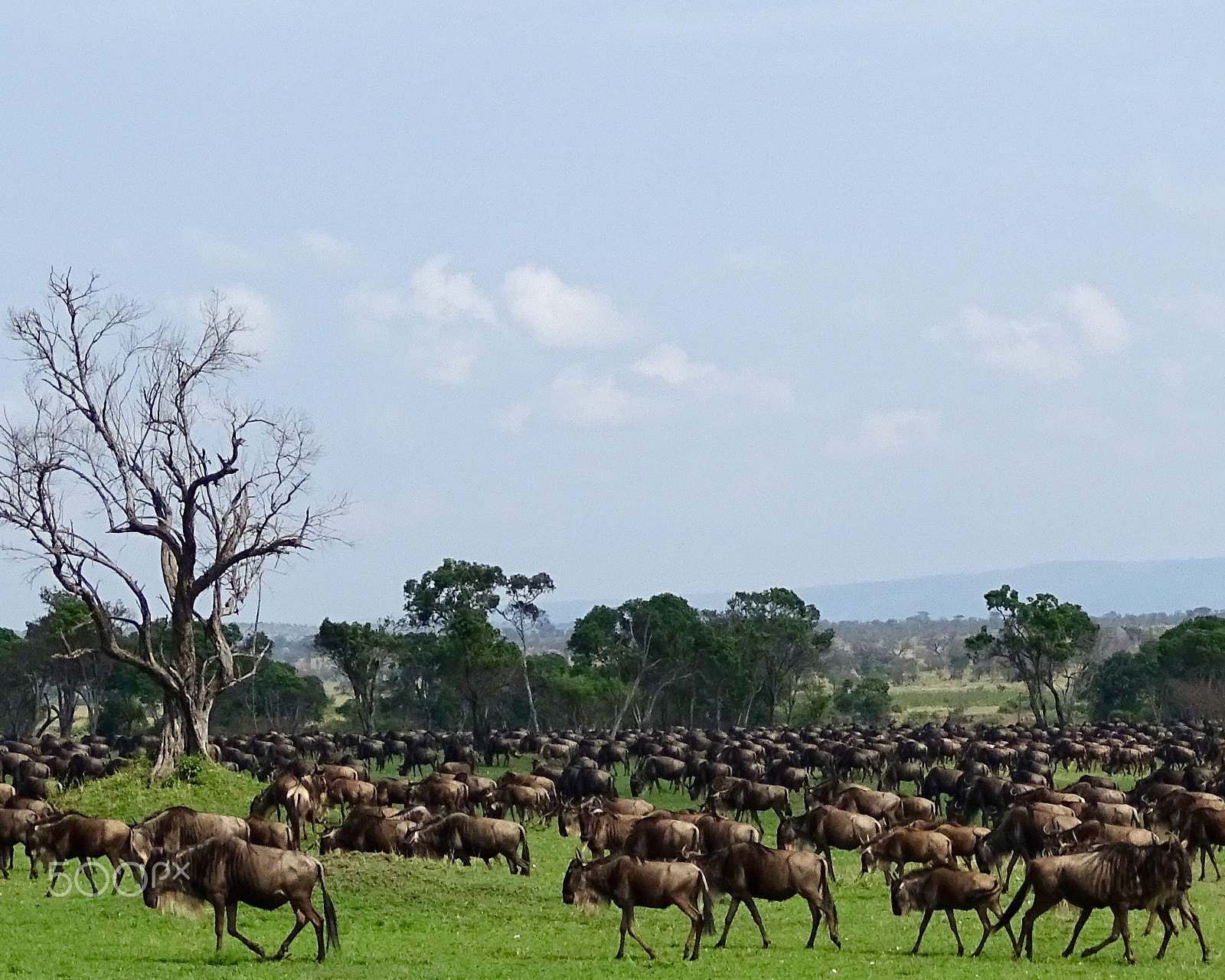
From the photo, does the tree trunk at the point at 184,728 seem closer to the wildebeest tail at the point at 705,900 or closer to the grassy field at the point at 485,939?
the grassy field at the point at 485,939

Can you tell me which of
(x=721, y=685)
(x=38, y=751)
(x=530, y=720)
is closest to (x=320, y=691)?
(x=530, y=720)

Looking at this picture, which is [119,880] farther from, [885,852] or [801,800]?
[801,800]

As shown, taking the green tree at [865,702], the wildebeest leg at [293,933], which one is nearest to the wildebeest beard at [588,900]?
the wildebeest leg at [293,933]

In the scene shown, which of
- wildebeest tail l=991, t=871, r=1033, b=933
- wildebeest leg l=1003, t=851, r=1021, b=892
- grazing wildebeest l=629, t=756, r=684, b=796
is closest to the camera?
wildebeest tail l=991, t=871, r=1033, b=933

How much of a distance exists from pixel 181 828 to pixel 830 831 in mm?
11574

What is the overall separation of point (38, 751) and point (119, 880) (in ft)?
105

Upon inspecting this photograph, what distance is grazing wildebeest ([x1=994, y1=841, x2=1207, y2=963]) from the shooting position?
1902cm

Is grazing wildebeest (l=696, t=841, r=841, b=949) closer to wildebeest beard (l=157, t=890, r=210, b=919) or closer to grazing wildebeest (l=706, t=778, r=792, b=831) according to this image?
wildebeest beard (l=157, t=890, r=210, b=919)

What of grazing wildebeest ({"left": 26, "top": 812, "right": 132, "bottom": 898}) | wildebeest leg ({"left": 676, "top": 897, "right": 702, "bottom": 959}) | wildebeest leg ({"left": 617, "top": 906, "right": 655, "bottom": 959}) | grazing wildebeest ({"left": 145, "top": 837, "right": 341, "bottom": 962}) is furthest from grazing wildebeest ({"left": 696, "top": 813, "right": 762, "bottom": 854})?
grazing wildebeest ({"left": 26, "top": 812, "right": 132, "bottom": 898})

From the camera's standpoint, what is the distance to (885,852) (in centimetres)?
2538

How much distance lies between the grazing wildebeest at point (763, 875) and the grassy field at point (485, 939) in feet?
1.92

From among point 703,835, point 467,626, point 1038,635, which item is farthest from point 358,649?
point 703,835

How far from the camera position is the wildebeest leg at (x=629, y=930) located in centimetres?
1909

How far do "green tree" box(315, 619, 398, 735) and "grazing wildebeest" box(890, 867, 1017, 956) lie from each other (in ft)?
200
